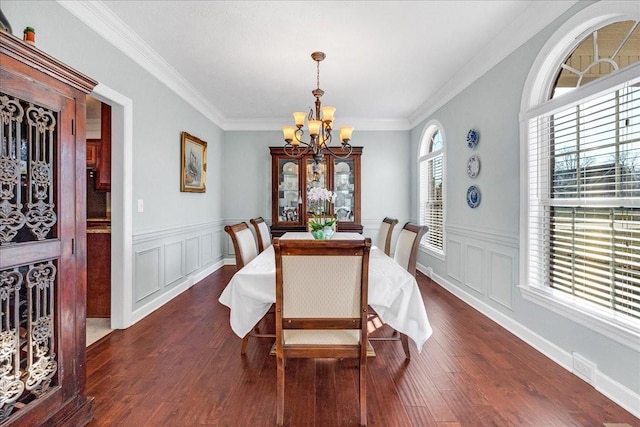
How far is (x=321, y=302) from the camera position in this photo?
1.63 m

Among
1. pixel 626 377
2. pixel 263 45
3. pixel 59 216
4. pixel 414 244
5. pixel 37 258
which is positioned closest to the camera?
pixel 37 258

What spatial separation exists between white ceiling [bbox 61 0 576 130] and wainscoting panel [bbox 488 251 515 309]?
1880 millimetres

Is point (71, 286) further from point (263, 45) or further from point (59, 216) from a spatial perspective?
point (263, 45)

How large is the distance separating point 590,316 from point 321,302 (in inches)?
68.8

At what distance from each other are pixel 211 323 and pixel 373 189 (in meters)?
3.67

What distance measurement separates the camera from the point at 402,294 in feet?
6.35

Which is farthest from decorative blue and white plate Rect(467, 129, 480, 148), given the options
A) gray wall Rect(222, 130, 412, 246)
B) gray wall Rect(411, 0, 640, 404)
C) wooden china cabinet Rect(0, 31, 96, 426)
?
wooden china cabinet Rect(0, 31, 96, 426)

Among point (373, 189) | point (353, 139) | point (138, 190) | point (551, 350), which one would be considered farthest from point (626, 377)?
point (353, 139)

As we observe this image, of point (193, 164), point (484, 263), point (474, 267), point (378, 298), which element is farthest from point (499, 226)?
point (193, 164)

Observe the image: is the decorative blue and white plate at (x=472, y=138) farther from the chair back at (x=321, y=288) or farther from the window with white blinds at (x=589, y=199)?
the chair back at (x=321, y=288)

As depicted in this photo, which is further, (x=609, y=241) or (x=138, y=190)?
(x=138, y=190)

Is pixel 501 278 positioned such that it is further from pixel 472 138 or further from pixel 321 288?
pixel 321 288

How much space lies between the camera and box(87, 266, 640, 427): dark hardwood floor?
1.69 meters

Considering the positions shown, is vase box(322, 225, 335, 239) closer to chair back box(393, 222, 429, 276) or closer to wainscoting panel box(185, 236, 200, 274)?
chair back box(393, 222, 429, 276)
